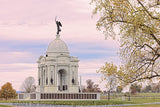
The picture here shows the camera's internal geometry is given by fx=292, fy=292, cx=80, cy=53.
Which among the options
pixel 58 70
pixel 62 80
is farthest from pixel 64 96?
pixel 62 80

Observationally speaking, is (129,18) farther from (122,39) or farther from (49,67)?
(49,67)

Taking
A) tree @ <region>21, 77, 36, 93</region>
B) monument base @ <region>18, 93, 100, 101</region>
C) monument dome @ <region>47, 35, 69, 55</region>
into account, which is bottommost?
monument base @ <region>18, 93, 100, 101</region>

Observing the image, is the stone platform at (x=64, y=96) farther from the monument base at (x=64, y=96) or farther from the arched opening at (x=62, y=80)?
the arched opening at (x=62, y=80)

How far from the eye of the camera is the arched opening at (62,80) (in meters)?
82.2

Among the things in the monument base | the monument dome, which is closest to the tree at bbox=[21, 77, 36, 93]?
the monument dome

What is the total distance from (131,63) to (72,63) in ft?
194

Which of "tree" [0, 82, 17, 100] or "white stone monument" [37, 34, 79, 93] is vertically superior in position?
"white stone monument" [37, 34, 79, 93]

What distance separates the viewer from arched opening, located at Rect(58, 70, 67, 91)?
82194 mm

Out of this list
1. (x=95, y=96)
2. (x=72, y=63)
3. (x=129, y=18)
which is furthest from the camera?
(x=72, y=63)

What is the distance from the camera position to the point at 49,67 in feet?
259

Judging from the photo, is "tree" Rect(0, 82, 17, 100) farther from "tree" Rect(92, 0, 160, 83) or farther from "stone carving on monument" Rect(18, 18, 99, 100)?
"tree" Rect(92, 0, 160, 83)

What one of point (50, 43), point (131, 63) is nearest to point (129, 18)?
point (131, 63)

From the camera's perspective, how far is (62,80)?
3319 inches

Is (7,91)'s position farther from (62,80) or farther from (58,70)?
(58,70)
